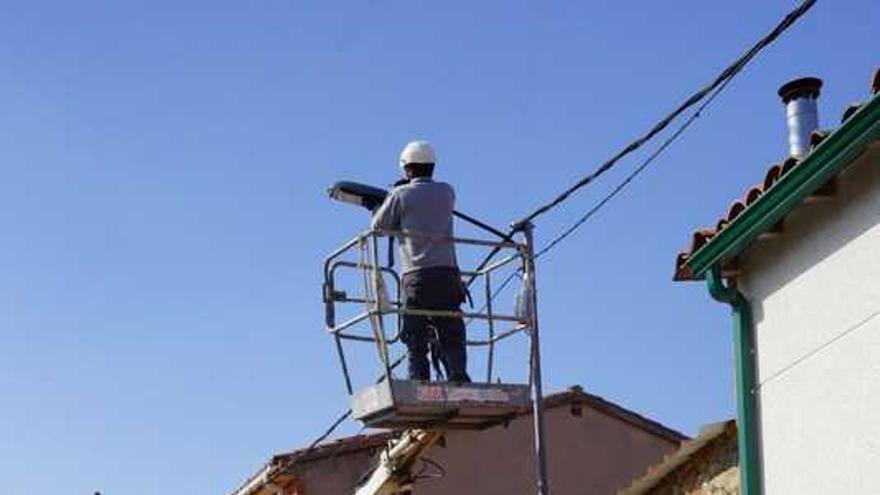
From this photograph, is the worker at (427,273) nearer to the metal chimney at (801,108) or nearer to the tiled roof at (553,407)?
the metal chimney at (801,108)

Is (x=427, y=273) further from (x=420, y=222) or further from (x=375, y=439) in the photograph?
(x=375, y=439)

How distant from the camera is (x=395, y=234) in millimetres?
11914

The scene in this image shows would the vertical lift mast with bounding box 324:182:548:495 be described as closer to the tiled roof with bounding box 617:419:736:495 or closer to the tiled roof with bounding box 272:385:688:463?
the tiled roof with bounding box 617:419:736:495

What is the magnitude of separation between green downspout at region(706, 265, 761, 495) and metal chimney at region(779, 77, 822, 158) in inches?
41.8

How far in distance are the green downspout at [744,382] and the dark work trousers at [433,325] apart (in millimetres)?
2060

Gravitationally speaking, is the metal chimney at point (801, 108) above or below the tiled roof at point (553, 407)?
below

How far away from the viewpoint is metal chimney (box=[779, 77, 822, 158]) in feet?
36.1

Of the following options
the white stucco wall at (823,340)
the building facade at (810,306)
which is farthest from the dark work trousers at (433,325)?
the white stucco wall at (823,340)

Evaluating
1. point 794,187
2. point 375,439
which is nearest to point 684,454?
point 794,187

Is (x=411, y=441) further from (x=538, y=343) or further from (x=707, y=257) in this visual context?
(x=707, y=257)

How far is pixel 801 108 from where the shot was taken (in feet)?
36.7

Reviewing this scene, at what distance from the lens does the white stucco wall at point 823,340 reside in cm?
930

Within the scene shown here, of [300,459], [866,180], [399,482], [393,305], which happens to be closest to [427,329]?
[393,305]

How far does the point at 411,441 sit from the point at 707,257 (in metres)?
3.37
